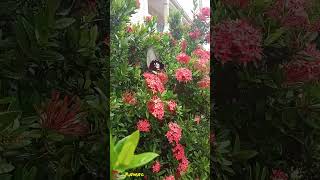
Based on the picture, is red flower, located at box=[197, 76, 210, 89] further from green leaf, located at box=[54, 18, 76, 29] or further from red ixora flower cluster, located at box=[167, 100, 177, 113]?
green leaf, located at box=[54, 18, 76, 29]

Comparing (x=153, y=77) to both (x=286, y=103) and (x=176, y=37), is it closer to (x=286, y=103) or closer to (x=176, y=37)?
(x=176, y=37)

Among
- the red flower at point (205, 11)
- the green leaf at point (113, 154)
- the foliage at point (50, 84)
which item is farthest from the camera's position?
the red flower at point (205, 11)

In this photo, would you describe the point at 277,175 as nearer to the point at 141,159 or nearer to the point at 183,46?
the point at 141,159

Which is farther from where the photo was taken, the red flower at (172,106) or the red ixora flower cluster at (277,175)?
the red flower at (172,106)

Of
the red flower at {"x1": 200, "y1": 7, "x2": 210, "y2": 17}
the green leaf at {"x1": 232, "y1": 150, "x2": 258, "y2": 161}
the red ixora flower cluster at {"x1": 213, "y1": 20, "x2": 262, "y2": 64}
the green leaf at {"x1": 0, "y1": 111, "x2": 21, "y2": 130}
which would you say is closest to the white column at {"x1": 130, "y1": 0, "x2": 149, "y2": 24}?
the red flower at {"x1": 200, "y1": 7, "x2": 210, "y2": 17}

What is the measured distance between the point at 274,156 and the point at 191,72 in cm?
50

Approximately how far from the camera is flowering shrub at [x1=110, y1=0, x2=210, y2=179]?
1734 millimetres

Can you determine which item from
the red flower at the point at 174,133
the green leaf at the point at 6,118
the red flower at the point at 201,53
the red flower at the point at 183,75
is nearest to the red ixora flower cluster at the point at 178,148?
the red flower at the point at 174,133

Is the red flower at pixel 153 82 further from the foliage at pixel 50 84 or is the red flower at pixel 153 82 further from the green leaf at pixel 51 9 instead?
the green leaf at pixel 51 9

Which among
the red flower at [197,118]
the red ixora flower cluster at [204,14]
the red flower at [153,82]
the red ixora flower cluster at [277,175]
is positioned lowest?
the red ixora flower cluster at [277,175]

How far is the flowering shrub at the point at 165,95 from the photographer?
5.69ft

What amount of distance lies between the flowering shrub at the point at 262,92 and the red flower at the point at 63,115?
58 centimetres

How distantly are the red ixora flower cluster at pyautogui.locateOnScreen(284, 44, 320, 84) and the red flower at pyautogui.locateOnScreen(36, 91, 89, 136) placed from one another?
820mm

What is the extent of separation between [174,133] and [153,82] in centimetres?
24
